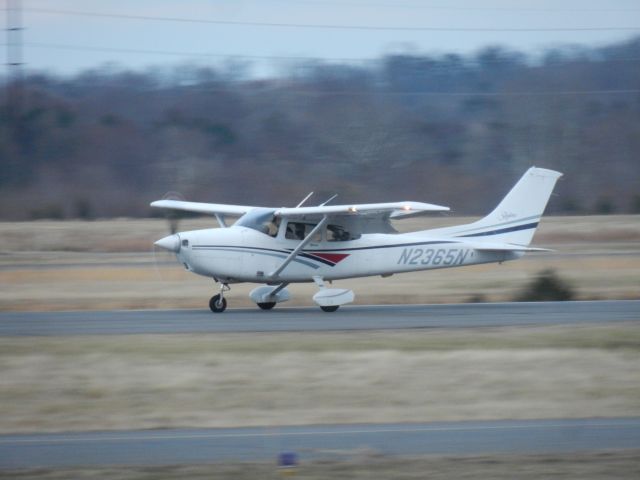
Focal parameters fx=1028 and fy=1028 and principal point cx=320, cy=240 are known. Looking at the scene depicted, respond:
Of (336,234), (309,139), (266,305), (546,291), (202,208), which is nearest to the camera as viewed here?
(336,234)

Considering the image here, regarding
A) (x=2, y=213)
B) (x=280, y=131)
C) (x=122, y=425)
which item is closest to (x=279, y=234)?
(x=122, y=425)

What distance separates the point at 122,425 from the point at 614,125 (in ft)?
194

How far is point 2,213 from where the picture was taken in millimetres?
50562

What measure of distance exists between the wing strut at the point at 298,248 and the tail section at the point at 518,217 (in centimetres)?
271

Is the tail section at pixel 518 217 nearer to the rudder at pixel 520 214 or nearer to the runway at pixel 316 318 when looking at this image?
the rudder at pixel 520 214

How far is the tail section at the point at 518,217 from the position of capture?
23016mm

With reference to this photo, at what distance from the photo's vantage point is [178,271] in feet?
113

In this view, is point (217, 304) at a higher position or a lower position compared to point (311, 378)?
higher

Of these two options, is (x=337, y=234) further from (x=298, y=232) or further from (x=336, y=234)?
(x=298, y=232)

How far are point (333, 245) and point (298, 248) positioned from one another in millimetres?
938

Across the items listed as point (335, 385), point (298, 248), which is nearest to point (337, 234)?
point (298, 248)

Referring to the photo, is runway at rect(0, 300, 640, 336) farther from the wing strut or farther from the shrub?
the shrub

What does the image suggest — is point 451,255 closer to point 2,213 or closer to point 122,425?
point 122,425

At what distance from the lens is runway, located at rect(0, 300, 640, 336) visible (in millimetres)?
18875
